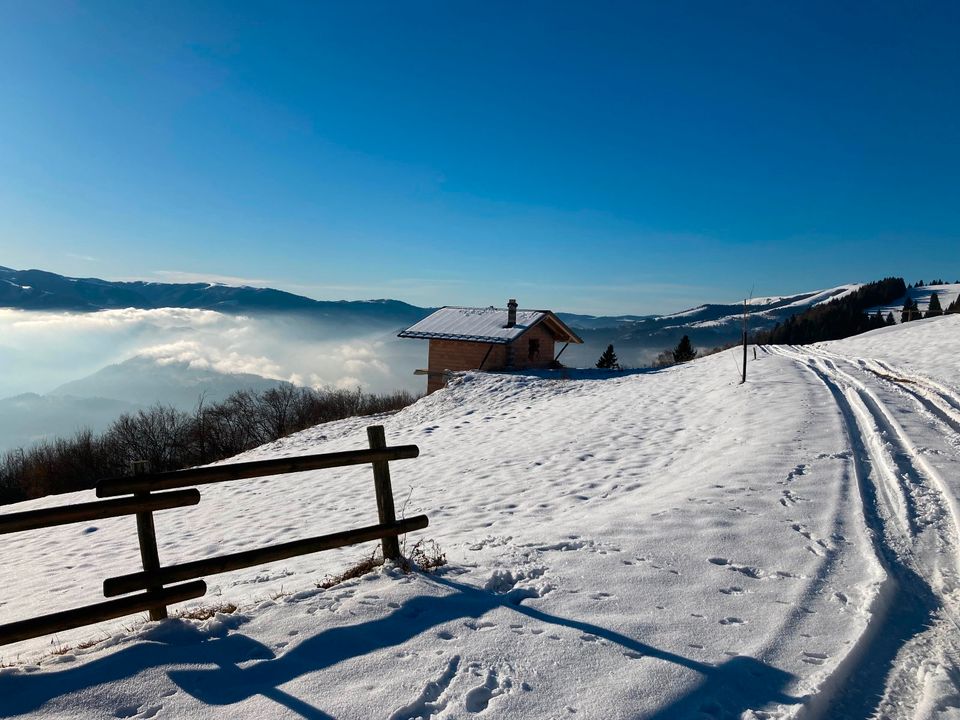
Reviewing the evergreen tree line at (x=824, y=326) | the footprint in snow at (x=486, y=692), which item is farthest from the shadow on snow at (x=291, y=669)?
the evergreen tree line at (x=824, y=326)

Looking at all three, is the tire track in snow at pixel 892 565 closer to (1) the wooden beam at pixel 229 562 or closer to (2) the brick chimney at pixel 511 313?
(1) the wooden beam at pixel 229 562

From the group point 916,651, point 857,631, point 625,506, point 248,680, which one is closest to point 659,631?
point 857,631

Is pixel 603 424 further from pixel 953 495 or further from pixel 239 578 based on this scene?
pixel 239 578

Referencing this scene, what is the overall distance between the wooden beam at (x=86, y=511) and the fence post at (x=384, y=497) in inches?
69.2

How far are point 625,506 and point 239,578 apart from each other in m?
5.78

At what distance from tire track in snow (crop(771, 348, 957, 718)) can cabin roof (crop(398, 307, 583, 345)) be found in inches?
891

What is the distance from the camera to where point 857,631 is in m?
4.27

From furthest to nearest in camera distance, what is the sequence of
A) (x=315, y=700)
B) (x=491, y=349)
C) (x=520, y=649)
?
1. (x=491, y=349)
2. (x=520, y=649)
3. (x=315, y=700)

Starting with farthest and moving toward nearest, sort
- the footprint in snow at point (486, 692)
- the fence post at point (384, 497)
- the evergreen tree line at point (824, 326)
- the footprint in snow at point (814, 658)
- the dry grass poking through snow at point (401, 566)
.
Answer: the evergreen tree line at point (824, 326), the fence post at point (384, 497), the dry grass poking through snow at point (401, 566), the footprint in snow at point (814, 658), the footprint in snow at point (486, 692)

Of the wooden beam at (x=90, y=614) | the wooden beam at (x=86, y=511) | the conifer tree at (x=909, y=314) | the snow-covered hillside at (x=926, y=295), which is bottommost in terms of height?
the wooden beam at (x=90, y=614)

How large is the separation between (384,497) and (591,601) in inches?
90.8

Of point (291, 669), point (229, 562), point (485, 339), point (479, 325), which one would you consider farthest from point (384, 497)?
point (479, 325)

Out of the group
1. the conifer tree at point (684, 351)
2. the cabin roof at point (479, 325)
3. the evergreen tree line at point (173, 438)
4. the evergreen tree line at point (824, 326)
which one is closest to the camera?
the cabin roof at point (479, 325)

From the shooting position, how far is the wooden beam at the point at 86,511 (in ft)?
12.2
